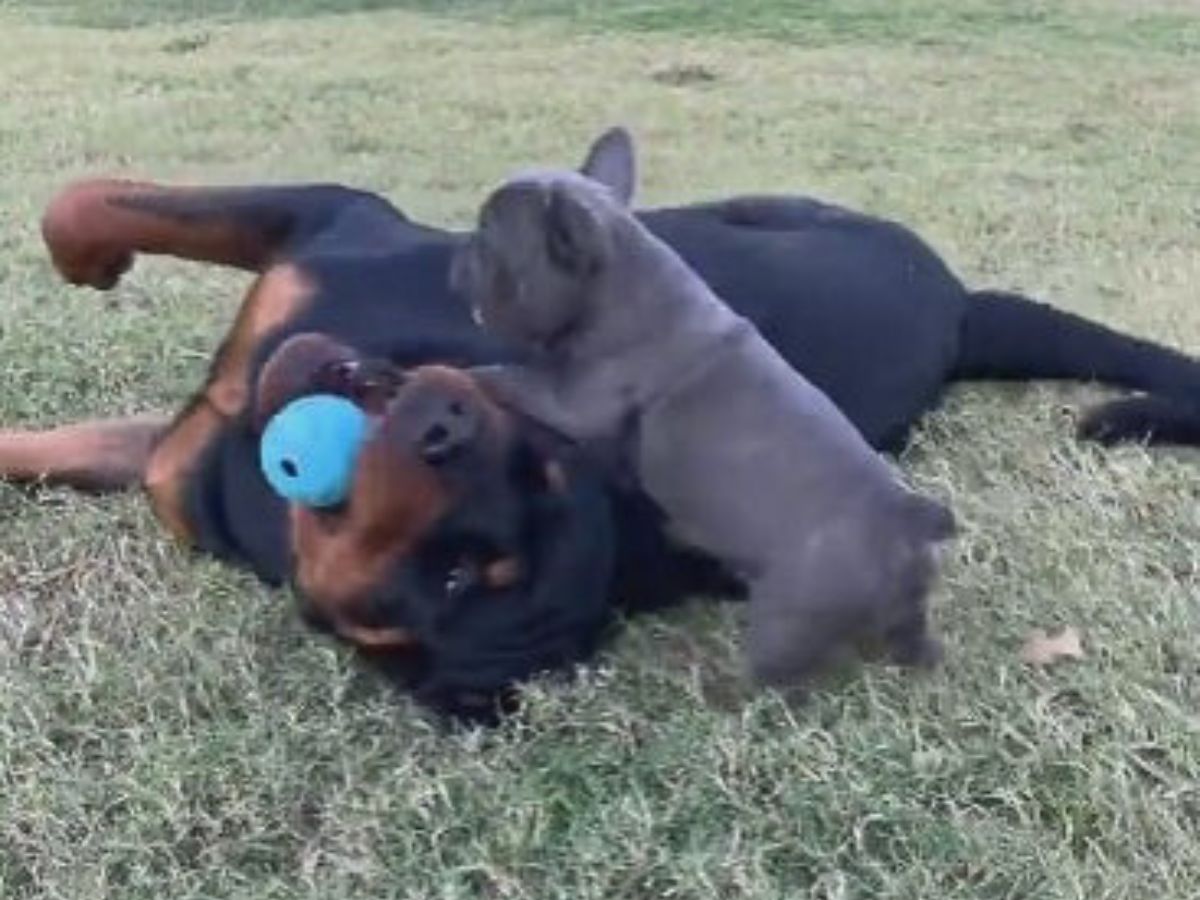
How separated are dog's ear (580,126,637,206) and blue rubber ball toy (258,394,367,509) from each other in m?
0.58

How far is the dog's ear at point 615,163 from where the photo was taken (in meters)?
3.32

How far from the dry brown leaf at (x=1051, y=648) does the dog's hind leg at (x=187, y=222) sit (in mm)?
1078

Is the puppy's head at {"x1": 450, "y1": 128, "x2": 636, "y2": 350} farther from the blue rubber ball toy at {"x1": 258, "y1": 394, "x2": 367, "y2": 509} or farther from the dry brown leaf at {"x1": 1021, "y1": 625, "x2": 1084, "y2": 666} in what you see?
the dry brown leaf at {"x1": 1021, "y1": 625, "x2": 1084, "y2": 666}

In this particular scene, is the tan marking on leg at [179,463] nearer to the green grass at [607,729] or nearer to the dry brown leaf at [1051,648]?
the green grass at [607,729]

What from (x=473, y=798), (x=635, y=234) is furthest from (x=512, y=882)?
(x=635, y=234)

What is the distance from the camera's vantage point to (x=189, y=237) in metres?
3.66

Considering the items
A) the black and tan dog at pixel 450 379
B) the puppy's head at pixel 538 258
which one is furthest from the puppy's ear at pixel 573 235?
the black and tan dog at pixel 450 379

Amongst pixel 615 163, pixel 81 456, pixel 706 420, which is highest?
pixel 615 163

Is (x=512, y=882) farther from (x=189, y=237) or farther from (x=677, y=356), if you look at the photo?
(x=189, y=237)

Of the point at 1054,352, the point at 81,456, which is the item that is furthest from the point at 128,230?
the point at 1054,352

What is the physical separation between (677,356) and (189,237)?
0.91 m

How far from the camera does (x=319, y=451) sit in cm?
281

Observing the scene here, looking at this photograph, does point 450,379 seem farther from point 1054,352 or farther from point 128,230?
point 1054,352

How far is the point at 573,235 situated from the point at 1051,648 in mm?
716
